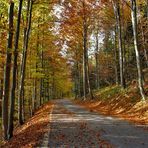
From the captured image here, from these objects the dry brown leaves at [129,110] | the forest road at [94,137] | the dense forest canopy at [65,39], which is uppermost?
the dense forest canopy at [65,39]

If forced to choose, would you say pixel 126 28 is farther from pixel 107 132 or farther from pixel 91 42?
pixel 107 132

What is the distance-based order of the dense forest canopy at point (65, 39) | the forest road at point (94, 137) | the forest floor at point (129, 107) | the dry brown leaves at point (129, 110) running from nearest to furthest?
1. the forest road at point (94, 137)
2. the dry brown leaves at point (129, 110)
3. the forest floor at point (129, 107)
4. the dense forest canopy at point (65, 39)

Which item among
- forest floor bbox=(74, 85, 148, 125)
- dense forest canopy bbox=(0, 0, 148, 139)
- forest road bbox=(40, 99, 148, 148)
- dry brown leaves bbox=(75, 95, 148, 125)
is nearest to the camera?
forest road bbox=(40, 99, 148, 148)

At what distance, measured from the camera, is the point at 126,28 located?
156 ft

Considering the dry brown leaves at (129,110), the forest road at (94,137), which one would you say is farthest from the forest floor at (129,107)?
the forest road at (94,137)

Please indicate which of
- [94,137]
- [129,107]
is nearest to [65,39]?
[129,107]

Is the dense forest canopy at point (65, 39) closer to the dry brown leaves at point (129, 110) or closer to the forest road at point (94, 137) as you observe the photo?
the dry brown leaves at point (129, 110)

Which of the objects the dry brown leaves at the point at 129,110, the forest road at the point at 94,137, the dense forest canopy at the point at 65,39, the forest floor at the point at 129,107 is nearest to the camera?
the forest road at the point at 94,137

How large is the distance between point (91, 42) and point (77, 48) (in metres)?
2.40

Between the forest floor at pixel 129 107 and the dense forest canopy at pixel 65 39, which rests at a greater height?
the dense forest canopy at pixel 65 39

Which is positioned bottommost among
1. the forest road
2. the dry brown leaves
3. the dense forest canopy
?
the forest road

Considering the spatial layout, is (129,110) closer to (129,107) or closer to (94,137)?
(129,107)

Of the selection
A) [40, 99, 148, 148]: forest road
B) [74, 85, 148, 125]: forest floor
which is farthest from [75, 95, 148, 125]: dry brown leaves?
[40, 99, 148, 148]: forest road

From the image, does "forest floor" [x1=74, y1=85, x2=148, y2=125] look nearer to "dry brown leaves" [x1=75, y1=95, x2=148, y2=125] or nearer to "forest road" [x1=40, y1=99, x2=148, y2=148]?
"dry brown leaves" [x1=75, y1=95, x2=148, y2=125]
